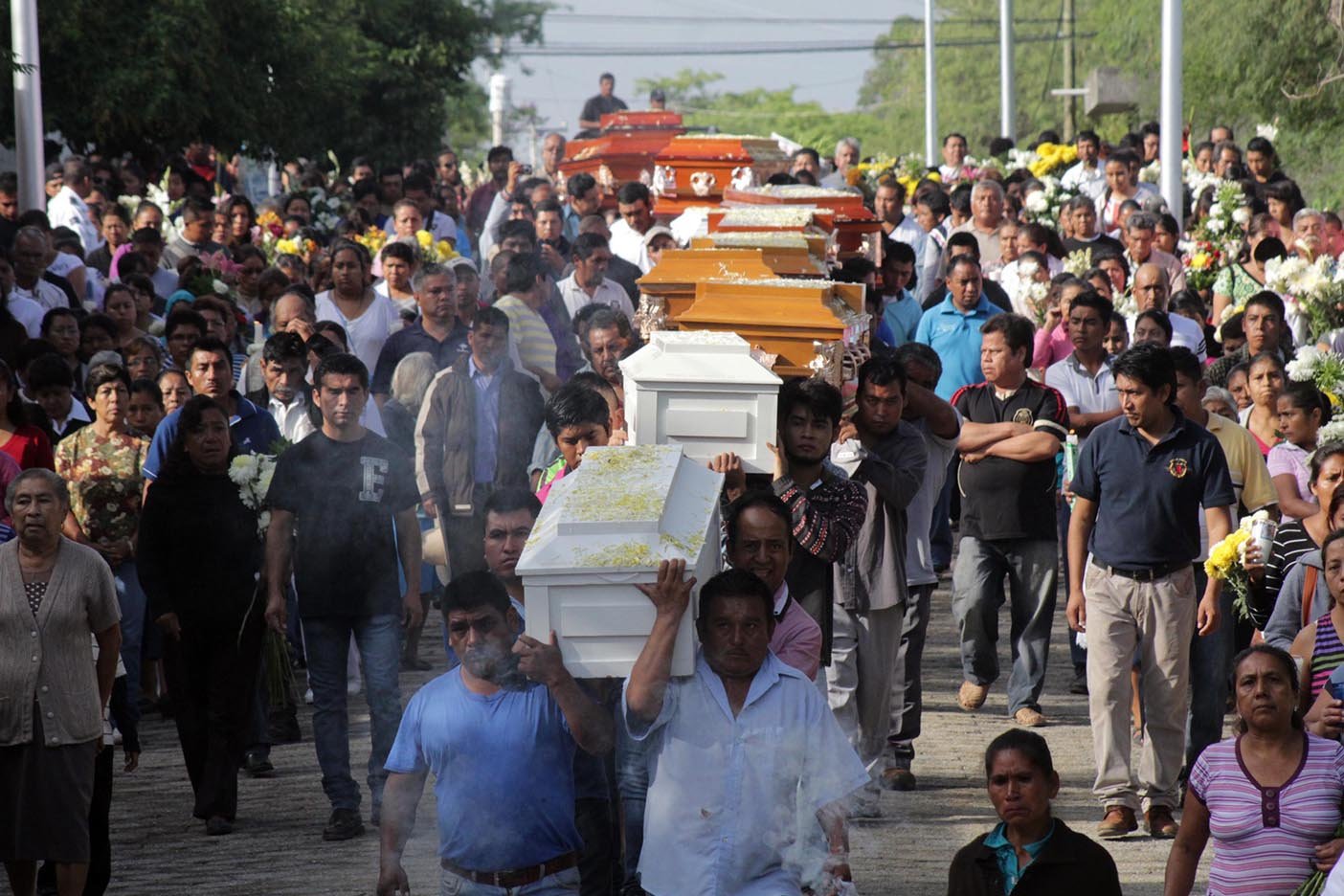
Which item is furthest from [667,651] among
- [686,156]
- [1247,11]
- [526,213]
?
[1247,11]

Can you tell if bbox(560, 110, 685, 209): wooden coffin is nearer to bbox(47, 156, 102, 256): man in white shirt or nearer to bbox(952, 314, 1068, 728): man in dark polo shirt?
bbox(47, 156, 102, 256): man in white shirt

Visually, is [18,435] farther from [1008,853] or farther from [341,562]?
[1008,853]

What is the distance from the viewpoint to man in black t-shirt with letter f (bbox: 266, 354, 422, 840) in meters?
8.11

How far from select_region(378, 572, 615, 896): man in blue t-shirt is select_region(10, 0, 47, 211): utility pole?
1085 centimetres

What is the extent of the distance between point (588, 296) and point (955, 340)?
7.53 ft

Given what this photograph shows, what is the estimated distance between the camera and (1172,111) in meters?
16.9

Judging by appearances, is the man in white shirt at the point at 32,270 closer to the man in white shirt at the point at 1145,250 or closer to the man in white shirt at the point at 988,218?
the man in white shirt at the point at 988,218

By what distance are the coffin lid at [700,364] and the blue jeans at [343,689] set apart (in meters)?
2.21

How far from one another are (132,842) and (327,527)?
4.85ft

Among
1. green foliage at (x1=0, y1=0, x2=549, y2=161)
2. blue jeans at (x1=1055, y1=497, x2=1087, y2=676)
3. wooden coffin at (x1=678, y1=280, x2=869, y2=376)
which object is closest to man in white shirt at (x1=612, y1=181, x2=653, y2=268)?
blue jeans at (x1=1055, y1=497, x2=1087, y2=676)

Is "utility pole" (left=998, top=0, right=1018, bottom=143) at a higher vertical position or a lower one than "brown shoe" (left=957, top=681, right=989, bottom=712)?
higher

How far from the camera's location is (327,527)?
8.16 meters

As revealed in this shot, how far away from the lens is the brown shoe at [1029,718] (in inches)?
380

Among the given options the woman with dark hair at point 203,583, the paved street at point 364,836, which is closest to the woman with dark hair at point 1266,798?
the paved street at point 364,836
